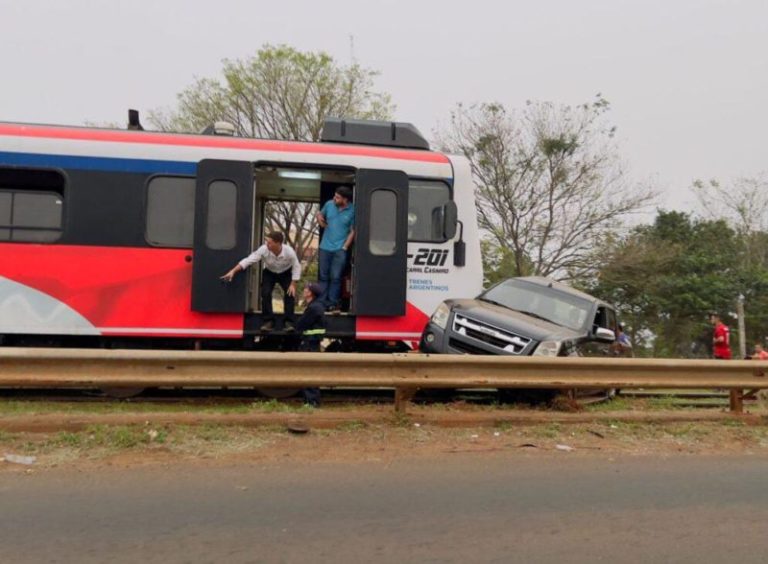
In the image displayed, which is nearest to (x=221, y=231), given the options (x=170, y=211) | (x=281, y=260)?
(x=170, y=211)

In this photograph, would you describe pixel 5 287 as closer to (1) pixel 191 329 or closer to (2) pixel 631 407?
(1) pixel 191 329

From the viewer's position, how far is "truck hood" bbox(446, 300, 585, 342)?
23.1 feet

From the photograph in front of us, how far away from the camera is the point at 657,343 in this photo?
30.7m

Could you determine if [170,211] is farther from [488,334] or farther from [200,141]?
[488,334]

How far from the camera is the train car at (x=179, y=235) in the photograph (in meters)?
6.80

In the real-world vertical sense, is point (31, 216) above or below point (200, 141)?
below

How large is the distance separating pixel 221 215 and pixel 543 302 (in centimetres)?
442

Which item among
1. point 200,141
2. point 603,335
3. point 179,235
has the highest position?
point 200,141

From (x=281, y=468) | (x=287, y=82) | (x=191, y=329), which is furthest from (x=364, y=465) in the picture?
(x=287, y=82)

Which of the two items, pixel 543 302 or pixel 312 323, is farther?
pixel 543 302

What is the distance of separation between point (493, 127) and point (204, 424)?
20.1m

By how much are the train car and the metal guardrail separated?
144cm

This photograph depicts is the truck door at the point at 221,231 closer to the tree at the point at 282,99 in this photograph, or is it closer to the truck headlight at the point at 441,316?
the truck headlight at the point at 441,316

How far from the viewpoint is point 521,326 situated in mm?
7188
